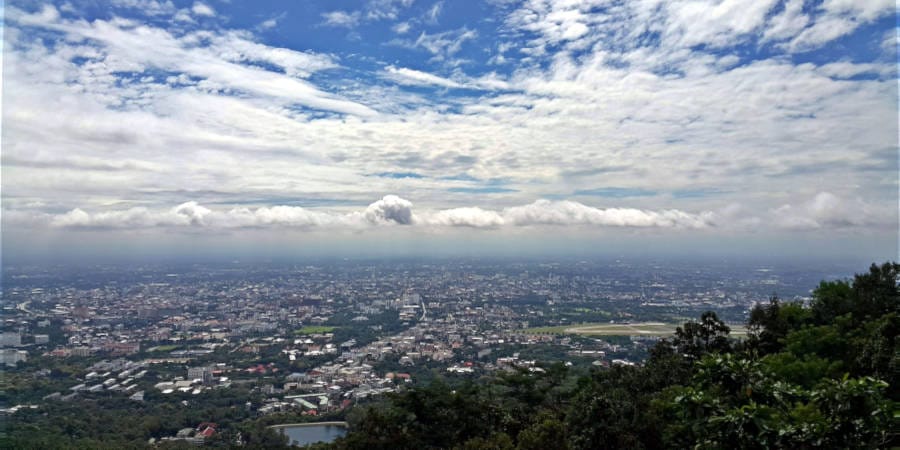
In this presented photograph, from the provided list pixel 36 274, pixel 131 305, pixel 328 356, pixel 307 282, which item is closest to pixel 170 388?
pixel 328 356

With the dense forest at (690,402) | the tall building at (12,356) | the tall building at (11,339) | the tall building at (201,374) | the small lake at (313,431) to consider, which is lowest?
the tall building at (201,374)

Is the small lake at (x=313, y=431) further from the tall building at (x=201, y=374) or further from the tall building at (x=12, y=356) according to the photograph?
the tall building at (x=12, y=356)

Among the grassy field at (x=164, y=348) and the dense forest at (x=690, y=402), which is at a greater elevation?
the dense forest at (x=690, y=402)

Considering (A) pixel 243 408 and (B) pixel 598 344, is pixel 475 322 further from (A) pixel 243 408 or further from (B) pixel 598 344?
(A) pixel 243 408

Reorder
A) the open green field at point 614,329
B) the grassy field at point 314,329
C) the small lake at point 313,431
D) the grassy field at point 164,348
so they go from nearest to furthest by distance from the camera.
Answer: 1. the small lake at point 313,431
2. the grassy field at point 164,348
3. the open green field at point 614,329
4. the grassy field at point 314,329

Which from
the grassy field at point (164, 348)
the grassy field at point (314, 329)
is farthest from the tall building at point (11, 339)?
the grassy field at point (314, 329)

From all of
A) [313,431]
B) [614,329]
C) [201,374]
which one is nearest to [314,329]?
[201,374]
